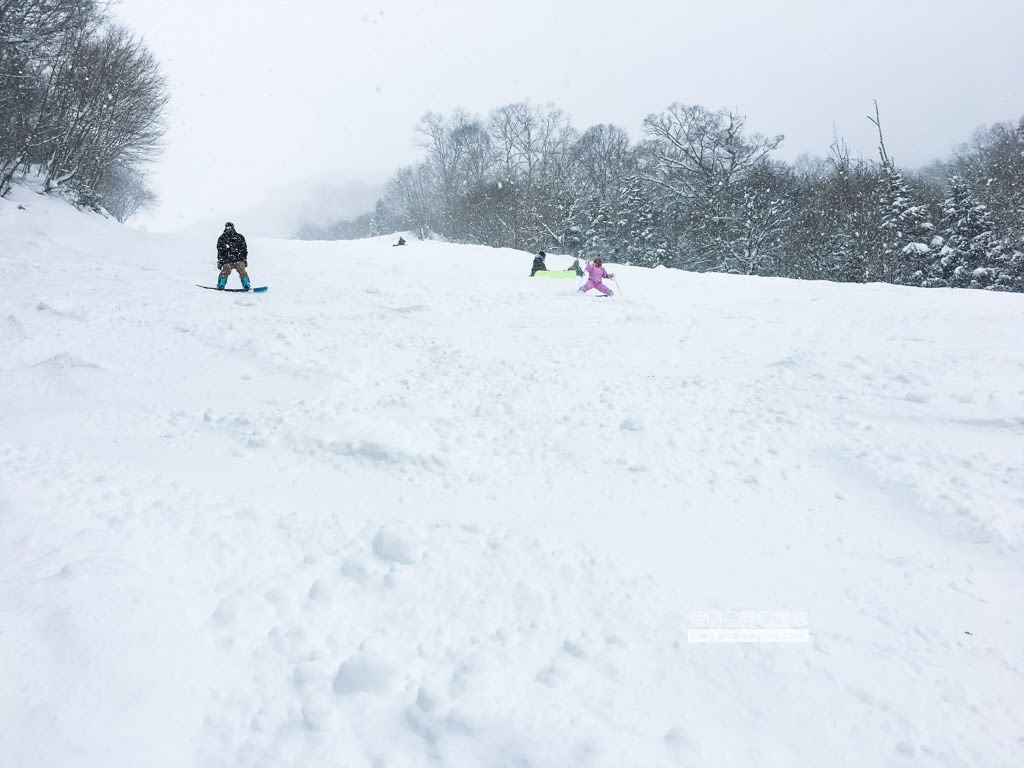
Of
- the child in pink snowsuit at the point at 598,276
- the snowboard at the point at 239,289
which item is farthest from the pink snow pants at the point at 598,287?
the snowboard at the point at 239,289

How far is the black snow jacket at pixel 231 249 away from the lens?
1125 centimetres

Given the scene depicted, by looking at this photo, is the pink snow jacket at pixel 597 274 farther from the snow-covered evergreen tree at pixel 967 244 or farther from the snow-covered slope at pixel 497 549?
the snow-covered evergreen tree at pixel 967 244

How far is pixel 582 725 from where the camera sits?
2.30m

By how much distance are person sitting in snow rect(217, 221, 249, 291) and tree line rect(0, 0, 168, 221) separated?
8449 millimetres

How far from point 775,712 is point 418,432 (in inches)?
135

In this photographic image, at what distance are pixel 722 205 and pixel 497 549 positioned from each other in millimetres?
34970

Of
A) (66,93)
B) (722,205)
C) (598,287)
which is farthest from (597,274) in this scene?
(722,205)

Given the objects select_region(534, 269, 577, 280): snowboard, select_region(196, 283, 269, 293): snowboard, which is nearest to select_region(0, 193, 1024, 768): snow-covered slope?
select_region(196, 283, 269, 293): snowboard

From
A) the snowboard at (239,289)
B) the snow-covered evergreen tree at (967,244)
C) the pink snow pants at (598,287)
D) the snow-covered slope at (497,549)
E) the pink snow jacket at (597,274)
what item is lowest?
the snow-covered slope at (497,549)

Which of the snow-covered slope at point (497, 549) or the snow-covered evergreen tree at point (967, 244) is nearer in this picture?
the snow-covered slope at point (497, 549)

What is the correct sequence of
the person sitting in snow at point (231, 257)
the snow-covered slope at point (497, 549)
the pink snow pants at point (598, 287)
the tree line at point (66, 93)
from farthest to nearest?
the tree line at point (66, 93) < the pink snow pants at point (598, 287) < the person sitting in snow at point (231, 257) < the snow-covered slope at point (497, 549)

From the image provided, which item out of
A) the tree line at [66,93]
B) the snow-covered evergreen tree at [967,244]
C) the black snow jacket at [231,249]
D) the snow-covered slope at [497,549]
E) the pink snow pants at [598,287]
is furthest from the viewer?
the snow-covered evergreen tree at [967,244]

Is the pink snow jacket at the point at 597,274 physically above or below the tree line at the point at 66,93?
below

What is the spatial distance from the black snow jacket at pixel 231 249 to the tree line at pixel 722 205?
26.0 meters
